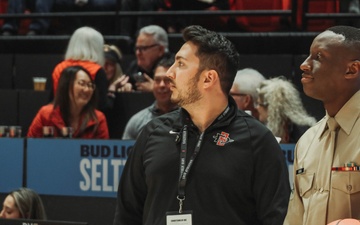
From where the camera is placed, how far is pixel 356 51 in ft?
11.7

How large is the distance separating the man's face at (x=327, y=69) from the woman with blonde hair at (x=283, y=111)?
3436mm

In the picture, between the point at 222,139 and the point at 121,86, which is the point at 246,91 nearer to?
the point at 121,86

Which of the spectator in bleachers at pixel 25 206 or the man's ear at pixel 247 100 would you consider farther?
the man's ear at pixel 247 100

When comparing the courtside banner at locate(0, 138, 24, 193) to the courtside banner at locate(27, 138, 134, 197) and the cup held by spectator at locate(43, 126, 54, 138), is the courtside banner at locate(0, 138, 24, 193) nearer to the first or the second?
the courtside banner at locate(27, 138, 134, 197)

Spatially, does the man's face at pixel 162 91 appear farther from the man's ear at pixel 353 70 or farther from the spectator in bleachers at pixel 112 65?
the man's ear at pixel 353 70

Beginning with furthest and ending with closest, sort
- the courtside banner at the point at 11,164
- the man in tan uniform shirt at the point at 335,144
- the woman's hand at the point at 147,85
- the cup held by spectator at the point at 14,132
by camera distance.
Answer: the woman's hand at the point at 147,85 → the cup held by spectator at the point at 14,132 → the courtside banner at the point at 11,164 → the man in tan uniform shirt at the point at 335,144

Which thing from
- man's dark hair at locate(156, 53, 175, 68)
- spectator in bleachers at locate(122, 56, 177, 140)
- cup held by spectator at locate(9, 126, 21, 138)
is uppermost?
man's dark hair at locate(156, 53, 175, 68)

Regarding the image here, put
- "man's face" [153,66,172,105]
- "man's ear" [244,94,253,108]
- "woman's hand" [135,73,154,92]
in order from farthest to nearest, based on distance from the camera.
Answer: "woman's hand" [135,73,154,92] < "man's ear" [244,94,253,108] < "man's face" [153,66,172,105]

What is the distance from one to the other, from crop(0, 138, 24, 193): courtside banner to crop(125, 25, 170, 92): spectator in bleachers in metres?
1.68

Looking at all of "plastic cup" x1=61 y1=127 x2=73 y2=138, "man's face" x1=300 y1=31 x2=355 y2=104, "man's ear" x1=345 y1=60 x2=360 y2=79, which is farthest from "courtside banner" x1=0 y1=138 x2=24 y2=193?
"man's ear" x1=345 y1=60 x2=360 y2=79

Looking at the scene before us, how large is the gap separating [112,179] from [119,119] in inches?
58.0

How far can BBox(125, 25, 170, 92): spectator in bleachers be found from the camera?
8.56m

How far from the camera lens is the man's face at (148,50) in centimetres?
856

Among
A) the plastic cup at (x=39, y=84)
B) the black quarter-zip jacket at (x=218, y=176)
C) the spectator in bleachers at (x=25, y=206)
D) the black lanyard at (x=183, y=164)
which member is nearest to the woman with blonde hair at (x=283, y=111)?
the spectator in bleachers at (x=25, y=206)
